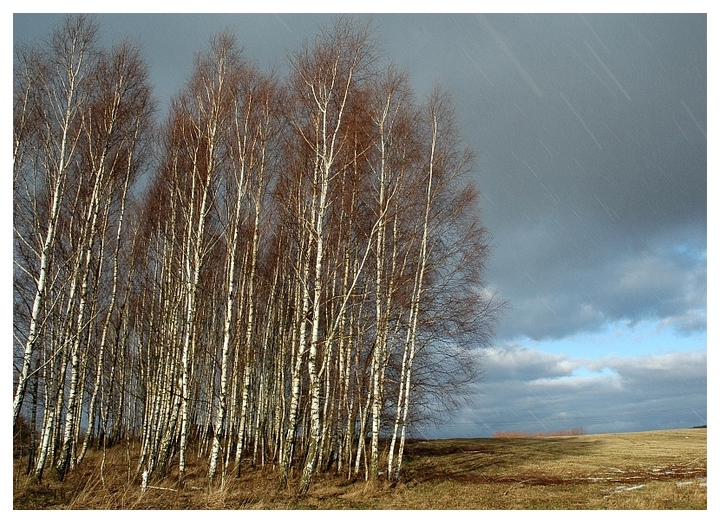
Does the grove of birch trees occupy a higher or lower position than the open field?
higher

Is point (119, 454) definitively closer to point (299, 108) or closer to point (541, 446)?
point (299, 108)

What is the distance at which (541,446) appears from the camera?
978 inches

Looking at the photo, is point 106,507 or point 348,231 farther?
point 348,231

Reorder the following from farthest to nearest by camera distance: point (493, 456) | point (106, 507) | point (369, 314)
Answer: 1. point (493, 456)
2. point (369, 314)
3. point (106, 507)

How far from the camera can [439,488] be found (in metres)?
12.9

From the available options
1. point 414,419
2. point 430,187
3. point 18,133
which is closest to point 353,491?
point 414,419

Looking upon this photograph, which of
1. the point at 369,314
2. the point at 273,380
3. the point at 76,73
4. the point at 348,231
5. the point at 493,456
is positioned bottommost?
the point at 493,456

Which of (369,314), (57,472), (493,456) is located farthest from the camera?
(493,456)

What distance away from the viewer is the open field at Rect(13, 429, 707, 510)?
10.3 metres

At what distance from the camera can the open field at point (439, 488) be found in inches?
404

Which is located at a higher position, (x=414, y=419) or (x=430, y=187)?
(x=430, y=187)

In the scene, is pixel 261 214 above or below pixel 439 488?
above

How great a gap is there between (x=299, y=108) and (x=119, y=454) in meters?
13.2

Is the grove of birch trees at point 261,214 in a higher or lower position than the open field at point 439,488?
higher
